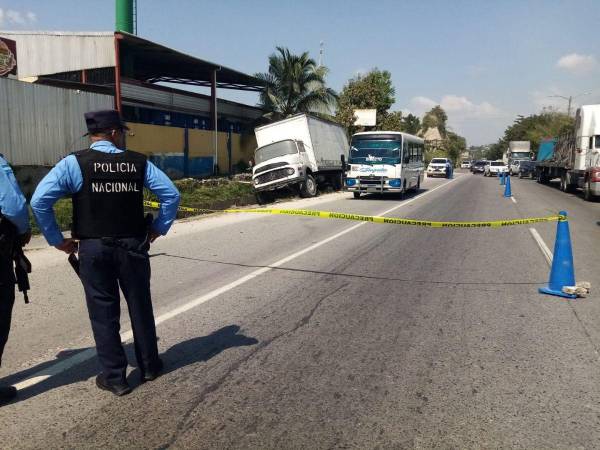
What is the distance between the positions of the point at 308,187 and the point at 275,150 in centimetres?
205

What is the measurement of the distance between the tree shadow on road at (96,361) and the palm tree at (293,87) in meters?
29.0

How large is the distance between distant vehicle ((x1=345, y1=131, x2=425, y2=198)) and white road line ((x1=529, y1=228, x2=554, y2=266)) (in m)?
8.20

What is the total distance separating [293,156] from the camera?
2022 cm

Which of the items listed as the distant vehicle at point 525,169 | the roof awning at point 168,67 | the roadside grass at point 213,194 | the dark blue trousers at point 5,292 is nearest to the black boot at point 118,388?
the dark blue trousers at point 5,292

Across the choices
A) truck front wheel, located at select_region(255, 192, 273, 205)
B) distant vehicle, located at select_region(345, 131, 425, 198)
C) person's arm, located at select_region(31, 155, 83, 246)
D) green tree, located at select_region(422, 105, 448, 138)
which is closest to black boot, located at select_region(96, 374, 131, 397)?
person's arm, located at select_region(31, 155, 83, 246)

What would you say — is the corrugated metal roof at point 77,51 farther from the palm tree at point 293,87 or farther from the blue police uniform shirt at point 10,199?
the blue police uniform shirt at point 10,199

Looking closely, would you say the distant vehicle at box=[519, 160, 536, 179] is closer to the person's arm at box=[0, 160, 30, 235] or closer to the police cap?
the police cap

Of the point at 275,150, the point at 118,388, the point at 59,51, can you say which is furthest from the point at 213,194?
the point at 118,388

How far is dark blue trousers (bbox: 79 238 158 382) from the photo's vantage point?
3.32 meters

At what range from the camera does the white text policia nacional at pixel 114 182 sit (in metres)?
3.25

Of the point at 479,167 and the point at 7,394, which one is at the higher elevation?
the point at 479,167

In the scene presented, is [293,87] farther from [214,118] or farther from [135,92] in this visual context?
[135,92]

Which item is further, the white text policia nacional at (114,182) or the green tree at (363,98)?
the green tree at (363,98)

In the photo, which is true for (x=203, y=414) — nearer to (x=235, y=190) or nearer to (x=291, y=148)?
(x=235, y=190)
